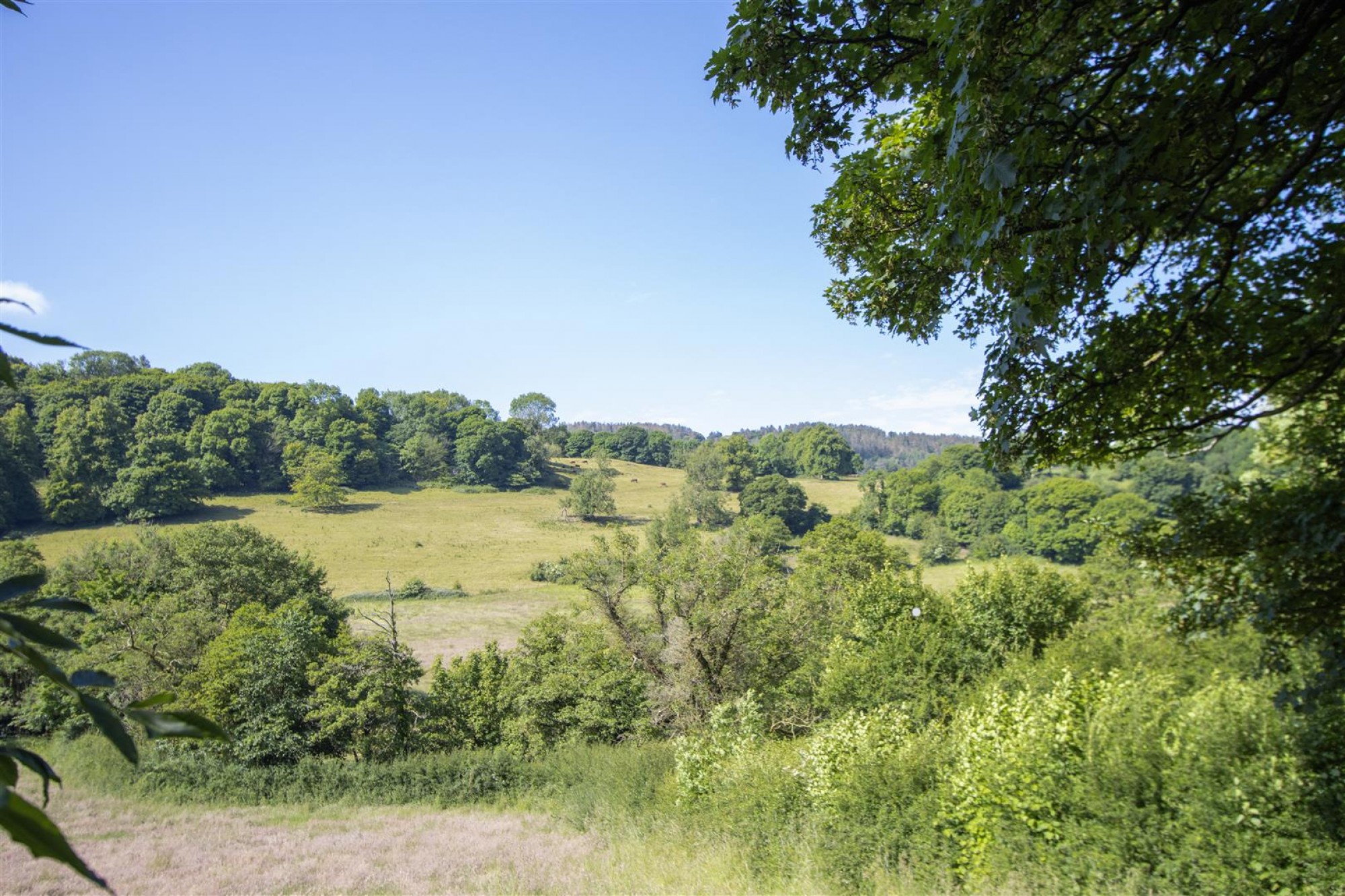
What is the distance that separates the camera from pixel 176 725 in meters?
1.16

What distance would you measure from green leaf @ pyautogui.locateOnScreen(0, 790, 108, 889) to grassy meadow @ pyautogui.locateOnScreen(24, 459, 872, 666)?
22.4 metres

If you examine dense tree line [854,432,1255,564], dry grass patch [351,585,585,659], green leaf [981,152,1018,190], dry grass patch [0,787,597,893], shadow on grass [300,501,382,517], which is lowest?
dry grass patch [351,585,585,659]

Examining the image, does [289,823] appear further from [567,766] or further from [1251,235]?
[1251,235]

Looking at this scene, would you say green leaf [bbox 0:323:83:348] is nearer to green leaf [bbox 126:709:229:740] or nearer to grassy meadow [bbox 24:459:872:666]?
green leaf [bbox 126:709:229:740]

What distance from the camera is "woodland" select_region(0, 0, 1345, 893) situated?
3129 mm

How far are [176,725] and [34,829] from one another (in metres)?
0.21

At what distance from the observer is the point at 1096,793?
7.71m

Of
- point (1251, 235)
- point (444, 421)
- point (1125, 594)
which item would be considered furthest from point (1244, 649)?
point (444, 421)

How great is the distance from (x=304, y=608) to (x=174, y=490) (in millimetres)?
45442

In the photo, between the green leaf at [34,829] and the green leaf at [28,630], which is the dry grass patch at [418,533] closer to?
the green leaf at [28,630]

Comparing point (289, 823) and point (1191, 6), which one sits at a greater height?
point (1191, 6)

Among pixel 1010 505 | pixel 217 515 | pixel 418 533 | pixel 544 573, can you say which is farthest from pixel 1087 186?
pixel 1010 505

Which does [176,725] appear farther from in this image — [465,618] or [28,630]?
[465,618]

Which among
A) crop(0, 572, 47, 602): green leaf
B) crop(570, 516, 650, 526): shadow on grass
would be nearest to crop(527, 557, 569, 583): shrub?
crop(570, 516, 650, 526): shadow on grass
